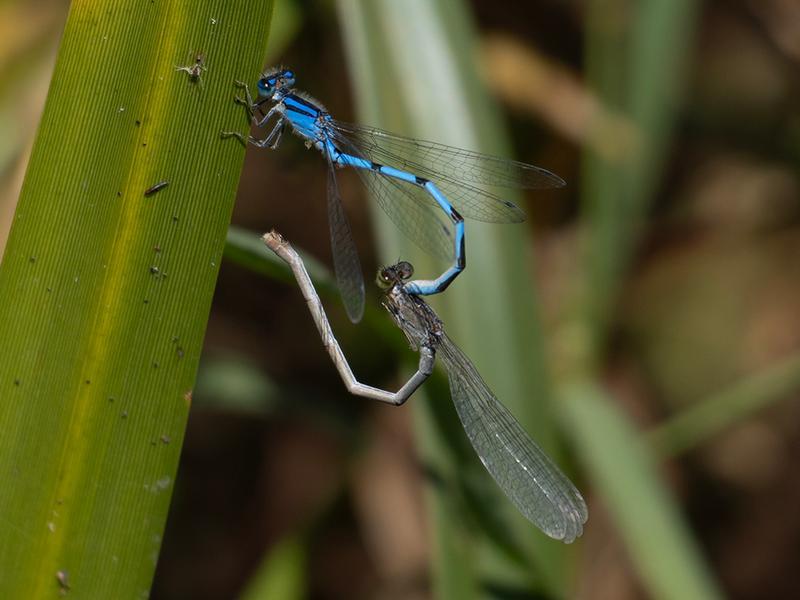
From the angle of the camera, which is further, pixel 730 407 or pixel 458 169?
pixel 730 407

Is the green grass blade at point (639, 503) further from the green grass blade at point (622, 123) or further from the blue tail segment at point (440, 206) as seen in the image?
the blue tail segment at point (440, 206)

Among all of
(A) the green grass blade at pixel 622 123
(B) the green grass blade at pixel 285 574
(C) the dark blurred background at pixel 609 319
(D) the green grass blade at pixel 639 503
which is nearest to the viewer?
(D) the green grass blade at pixel 639 503

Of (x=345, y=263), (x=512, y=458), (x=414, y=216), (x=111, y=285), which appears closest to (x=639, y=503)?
(x=512, y=458)

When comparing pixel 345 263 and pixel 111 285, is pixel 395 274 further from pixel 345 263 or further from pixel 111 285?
pixel 111 285

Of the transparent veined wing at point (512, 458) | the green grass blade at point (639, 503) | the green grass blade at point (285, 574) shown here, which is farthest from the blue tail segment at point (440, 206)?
the green grass blade at point (285, 574)

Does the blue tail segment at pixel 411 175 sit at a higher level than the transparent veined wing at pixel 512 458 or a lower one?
higher

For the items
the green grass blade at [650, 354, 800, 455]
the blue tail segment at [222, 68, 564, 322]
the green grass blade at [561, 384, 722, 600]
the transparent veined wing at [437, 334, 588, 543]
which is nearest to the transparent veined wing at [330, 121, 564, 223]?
the blue tail segment at [222, 68, 564, 322]

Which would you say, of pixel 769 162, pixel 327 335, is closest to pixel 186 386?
pixel 327 335

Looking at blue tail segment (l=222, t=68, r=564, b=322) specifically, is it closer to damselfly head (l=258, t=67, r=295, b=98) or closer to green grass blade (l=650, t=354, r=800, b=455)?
damselfly head (l=258, t=67, r=295, b=98)
